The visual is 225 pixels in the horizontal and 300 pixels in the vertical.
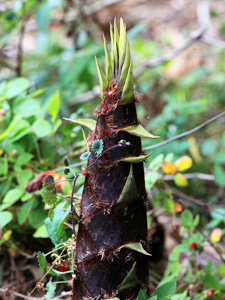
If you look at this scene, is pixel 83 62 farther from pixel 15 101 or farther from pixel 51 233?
pixel 51 233

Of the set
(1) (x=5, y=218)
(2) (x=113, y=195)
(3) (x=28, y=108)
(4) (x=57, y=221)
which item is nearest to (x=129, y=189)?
(2) (x=113, y=195)

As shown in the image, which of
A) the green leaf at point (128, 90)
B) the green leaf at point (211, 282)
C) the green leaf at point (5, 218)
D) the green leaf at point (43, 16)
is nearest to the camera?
the green leaf at point (128, 90)

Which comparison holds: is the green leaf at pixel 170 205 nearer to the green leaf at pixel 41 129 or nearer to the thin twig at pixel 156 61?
the green leaf at pixel 41 129

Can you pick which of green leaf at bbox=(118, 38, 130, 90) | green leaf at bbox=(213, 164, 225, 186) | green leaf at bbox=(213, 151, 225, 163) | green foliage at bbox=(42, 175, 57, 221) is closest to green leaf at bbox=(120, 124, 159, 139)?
green leaf at bbox=(118, 38, 130, 90)

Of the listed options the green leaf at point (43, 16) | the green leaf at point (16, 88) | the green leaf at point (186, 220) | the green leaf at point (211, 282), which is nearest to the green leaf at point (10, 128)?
the green leaf at point (16, 88)

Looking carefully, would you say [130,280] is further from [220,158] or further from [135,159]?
[220,158]

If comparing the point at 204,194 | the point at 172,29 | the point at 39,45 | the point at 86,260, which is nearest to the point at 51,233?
the point at 86,260

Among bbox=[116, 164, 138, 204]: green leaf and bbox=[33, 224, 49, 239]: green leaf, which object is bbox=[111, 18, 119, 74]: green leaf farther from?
bbox=[33, 224, 49, 239]: green leaf
